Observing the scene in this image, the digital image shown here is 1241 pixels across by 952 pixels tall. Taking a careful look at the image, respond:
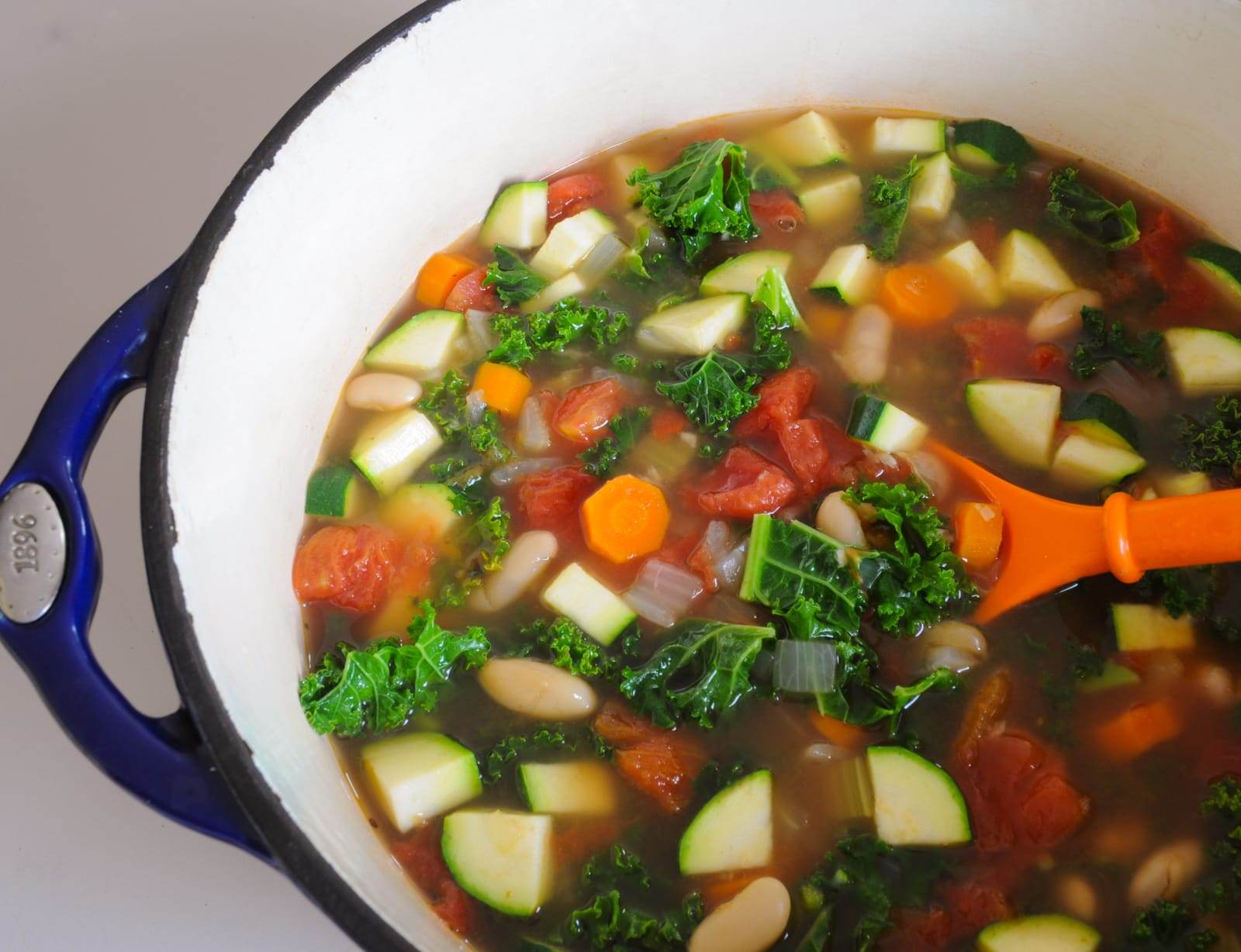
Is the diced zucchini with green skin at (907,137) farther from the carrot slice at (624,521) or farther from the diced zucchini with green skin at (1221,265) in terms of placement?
the carrot slice at (624,521)

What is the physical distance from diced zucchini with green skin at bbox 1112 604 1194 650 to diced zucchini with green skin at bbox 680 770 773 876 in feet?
3.24

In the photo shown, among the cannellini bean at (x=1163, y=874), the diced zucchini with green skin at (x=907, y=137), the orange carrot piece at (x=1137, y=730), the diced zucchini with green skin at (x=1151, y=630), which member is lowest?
the cannellini bean at (x=1163, y=874)

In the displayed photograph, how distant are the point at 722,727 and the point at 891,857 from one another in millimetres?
469

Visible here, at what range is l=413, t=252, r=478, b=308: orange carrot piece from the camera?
10.8 ft

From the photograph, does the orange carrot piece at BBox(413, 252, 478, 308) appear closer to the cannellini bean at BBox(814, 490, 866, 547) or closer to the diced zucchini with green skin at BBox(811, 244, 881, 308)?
the diced zucchini with green skin at BBox(811, 244, 881, 308)

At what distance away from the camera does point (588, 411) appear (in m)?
2.95

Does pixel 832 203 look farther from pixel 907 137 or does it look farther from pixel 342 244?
pixel 342 244

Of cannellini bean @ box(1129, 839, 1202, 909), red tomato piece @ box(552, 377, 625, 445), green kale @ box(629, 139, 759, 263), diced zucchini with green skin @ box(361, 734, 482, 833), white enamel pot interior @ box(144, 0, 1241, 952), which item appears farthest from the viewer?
green kale @ box(629, 139, 759, 263)

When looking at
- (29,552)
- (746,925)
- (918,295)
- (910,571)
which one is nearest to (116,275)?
(29,552)

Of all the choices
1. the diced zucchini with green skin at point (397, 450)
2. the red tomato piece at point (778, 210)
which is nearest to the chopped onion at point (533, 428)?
the diced zucchini with green skin at point (397, 450)

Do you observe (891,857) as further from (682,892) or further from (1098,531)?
(1098,531)

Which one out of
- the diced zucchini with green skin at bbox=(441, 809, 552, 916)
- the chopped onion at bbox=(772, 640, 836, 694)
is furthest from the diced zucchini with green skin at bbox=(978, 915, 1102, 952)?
the diced zucchini with green skin at bbox=(441, 809, 552, 916)

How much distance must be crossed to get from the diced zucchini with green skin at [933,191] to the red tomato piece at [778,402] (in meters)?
0.73

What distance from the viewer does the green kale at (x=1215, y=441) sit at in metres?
2.79
